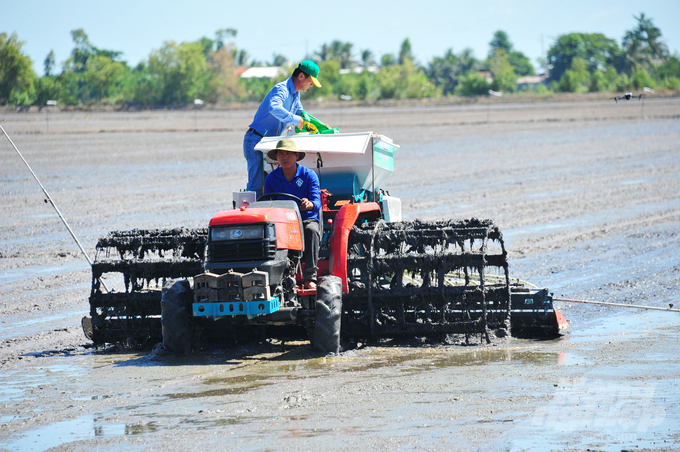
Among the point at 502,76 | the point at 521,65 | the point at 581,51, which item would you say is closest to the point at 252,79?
the point at 502,76

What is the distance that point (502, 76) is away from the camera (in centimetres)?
7131

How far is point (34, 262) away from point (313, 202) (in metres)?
6.71

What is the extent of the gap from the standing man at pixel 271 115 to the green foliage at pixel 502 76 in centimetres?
6201

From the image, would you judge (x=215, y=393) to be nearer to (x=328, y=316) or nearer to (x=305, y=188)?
(x=328, y=316)

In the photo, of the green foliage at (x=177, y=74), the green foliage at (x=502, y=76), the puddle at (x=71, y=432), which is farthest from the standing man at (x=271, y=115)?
the green foliage at (x=502, y=76)

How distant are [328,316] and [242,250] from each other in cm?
104

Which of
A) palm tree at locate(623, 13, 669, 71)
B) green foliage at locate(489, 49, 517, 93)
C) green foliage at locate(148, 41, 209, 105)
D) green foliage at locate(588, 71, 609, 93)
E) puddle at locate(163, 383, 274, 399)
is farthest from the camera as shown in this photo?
palm tree at locate(623, 13, 669, 71)

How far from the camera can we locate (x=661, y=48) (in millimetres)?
104000

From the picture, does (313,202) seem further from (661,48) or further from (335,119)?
(661,48)

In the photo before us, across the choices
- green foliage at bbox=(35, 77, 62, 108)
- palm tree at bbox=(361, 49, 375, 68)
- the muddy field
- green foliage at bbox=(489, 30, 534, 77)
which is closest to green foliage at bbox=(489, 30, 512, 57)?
green foliage at bbox=(489, 30, 534, 77)

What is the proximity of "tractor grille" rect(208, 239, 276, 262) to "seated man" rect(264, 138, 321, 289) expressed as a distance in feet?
2.02

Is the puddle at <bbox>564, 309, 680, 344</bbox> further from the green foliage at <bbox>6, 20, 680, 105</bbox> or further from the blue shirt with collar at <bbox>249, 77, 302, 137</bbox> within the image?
the green foliage at <bbox>6, 20, 680, 105</bbox>

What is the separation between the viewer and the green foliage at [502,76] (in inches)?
2783

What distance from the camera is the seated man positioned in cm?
852
